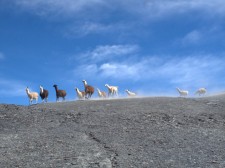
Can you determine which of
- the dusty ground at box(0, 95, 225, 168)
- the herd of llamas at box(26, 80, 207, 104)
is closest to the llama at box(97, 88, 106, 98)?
the herd of llamas at box(26, 80, 207, 104)

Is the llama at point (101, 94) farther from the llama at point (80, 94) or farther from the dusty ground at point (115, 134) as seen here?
the dusty ground at point (115, 134)

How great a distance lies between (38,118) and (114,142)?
5.72m

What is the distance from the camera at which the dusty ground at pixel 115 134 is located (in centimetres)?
1677

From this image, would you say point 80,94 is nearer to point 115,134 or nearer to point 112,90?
point 112,90

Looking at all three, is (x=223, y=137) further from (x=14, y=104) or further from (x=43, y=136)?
(x=14, y=104)

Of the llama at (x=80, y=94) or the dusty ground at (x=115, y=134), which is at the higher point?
the llama at (x=80, y=94)

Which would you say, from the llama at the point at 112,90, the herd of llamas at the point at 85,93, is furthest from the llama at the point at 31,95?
the llama at the point at 112,90

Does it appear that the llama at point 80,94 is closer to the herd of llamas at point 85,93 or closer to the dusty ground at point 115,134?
the herd of llamas at point 85,93

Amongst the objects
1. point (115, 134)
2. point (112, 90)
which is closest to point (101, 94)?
point (112, 90)

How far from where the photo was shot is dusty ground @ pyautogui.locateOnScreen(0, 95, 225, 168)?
55.0 feet

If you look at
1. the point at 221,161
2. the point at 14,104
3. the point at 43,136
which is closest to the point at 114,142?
the point at 43,136

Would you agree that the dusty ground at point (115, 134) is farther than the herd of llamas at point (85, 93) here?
No

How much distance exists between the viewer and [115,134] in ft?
65.6

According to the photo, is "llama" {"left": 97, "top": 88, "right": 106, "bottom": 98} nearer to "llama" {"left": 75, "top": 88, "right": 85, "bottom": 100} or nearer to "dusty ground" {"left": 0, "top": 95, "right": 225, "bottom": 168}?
"llama" {"left": 75, "top": 88, "right": 85, "bottom": 100}
